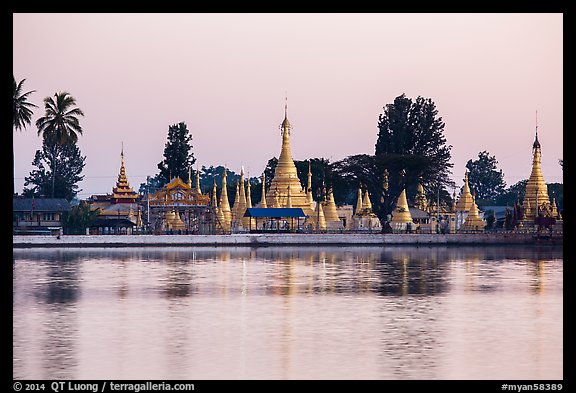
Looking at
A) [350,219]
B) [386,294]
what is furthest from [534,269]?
[350,219]

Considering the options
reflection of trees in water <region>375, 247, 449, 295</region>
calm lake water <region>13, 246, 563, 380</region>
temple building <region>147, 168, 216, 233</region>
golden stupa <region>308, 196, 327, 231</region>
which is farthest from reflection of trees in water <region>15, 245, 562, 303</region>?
golden stupa <region>308, 196, 327, 231</region>

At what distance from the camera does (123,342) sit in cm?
2742

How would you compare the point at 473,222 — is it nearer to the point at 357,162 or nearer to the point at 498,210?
the point at 357,162

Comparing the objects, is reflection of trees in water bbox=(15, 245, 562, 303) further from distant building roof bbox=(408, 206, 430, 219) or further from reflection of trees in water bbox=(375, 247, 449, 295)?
distant building roof bbox=(408, 206, 430, 219)

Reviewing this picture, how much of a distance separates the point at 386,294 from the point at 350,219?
6515cm

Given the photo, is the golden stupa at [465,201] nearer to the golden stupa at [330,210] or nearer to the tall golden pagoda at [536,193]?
the tall golden pagoda at [536,193]

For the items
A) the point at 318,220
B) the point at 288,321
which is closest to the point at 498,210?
the point at 318,220

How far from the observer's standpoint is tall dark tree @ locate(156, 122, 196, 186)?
4313 inches

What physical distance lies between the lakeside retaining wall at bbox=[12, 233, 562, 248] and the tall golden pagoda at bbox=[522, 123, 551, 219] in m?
7.58

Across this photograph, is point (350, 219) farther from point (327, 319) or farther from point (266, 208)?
point (327, 319)

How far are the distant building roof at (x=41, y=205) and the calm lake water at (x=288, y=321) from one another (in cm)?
4272

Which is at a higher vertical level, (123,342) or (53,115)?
(53,115)

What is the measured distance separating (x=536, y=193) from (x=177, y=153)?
35644mm

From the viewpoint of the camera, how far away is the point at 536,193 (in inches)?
3910
